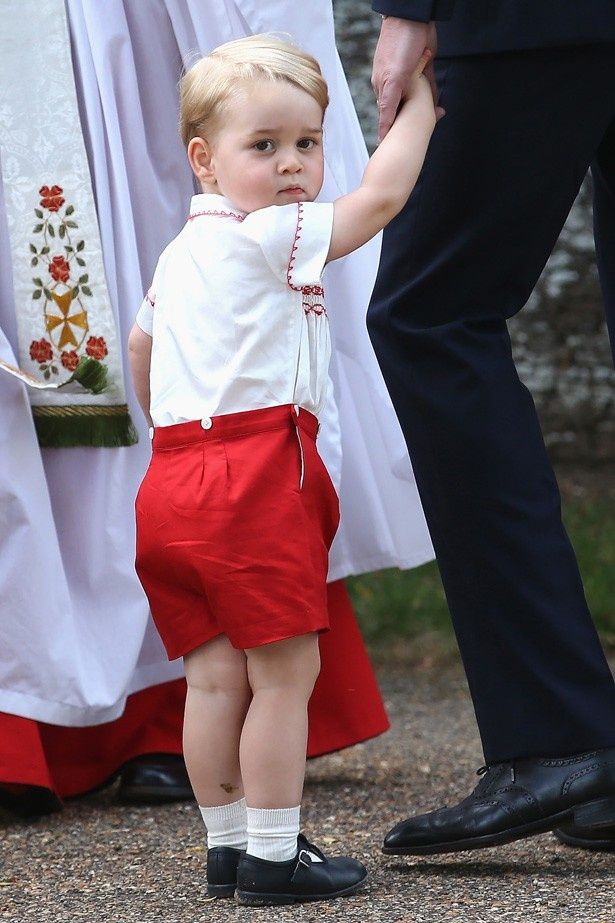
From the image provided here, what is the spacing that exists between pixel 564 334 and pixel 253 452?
4085 mm

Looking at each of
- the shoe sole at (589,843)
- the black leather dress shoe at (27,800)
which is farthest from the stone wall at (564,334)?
the shoe sole at (589,843)

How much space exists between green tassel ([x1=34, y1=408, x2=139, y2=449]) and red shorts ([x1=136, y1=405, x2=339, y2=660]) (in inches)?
23.4

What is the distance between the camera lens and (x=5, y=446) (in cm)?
239

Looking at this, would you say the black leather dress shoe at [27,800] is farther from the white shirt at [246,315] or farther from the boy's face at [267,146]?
the boy's face at [267,146]

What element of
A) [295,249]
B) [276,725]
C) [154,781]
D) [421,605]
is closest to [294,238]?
[295,249]

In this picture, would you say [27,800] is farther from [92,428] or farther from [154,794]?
[92,428]

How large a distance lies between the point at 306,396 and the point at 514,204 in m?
0.40

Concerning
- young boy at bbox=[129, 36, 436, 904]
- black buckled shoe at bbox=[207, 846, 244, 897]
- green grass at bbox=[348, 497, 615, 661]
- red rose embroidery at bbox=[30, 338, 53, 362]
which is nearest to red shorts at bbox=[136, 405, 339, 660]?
young boy at bbox=[129, 36, 436, 904]

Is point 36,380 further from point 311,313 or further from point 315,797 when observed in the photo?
point 315,797

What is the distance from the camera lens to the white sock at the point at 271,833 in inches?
72.0

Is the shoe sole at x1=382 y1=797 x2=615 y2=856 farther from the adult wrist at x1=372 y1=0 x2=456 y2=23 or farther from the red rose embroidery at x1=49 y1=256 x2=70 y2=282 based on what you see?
the red rose embroidery at x1=49 y1=256 x2=70 y2=282

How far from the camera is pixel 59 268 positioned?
2467 millimetres

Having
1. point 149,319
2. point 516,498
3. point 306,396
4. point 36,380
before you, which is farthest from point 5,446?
point 516,498

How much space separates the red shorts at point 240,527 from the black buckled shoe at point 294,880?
286 mm
